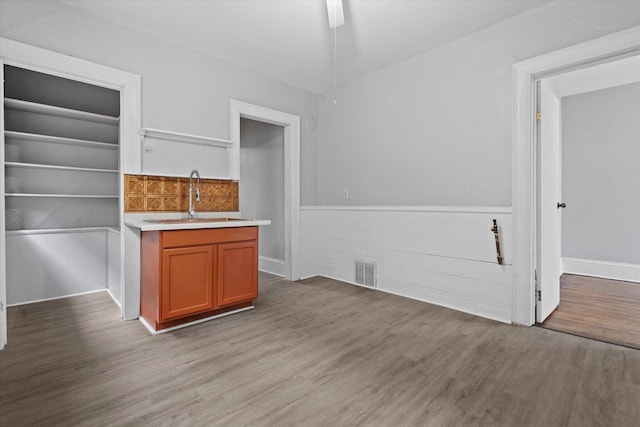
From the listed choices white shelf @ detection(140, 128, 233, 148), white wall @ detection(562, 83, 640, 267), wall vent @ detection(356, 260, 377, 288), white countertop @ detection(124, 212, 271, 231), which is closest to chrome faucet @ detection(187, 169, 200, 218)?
white countertop @ detection(124, 212, 271, 231)

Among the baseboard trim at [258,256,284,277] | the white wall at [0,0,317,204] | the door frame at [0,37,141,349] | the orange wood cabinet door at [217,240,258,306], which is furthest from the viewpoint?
the baseboard trim at [258,256,284,277]

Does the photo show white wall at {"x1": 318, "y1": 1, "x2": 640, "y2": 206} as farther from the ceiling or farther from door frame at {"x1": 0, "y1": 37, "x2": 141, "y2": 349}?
door frame at {"x1": 0, "y1": 37, "x2": 141, "y2": 349}

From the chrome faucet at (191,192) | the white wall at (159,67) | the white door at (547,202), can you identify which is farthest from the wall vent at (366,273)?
the white wall at (159,67)

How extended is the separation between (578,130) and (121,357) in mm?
5714

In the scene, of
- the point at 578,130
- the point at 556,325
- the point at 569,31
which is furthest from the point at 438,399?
the point at 578,130

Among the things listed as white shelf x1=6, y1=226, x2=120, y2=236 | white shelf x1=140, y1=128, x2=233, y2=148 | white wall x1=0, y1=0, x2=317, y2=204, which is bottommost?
white shelf x1=6, y1=226, x2=120, y2=236

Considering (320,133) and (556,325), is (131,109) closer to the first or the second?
(320,133)

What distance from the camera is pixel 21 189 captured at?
314 cm

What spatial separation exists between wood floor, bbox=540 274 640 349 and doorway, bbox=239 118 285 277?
10.1 feet

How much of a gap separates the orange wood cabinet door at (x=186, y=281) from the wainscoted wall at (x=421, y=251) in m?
1.65

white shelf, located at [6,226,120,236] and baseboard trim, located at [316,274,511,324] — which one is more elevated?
white shelf, located at [6,226,120,236]

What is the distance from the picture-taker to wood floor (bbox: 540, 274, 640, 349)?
2.32m

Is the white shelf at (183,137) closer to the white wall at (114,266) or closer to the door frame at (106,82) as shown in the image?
the door frame at (106,82)

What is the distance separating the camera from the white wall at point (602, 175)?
386 centimetres
